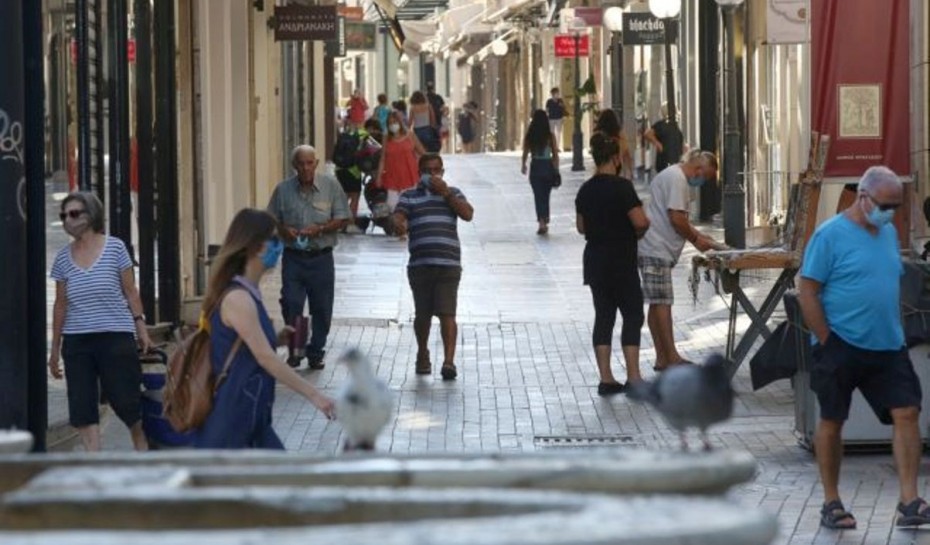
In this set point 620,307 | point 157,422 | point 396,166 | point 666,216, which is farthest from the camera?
point 396,166

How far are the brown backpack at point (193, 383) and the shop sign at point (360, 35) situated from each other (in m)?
36.0

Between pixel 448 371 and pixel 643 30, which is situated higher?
pixel 643 30

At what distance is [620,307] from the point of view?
1507 centimetres

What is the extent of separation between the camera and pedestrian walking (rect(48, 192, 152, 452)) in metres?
11.2

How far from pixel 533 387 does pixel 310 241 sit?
1989mm

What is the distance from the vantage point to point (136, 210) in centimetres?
1752

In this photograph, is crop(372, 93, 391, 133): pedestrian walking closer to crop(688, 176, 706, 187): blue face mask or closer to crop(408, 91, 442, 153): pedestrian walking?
crop(408, 91, 442, 153): pedestrian walking

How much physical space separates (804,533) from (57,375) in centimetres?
383

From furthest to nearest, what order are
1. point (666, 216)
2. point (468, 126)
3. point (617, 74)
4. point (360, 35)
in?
point (468, 126) < point (360, 35) < point (617, 74) < point (666, 216)

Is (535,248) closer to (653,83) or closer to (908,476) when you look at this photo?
(653,83)

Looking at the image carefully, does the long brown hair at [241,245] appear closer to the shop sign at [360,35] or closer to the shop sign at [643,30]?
the shop sign at [643,30]

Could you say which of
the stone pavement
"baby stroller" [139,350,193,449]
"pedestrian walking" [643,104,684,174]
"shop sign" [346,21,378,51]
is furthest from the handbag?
"shop sign" [346,21,378,51]

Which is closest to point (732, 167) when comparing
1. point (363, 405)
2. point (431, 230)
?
point (431, 230)

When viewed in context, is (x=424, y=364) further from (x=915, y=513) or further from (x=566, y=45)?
(x=566, y=45)
